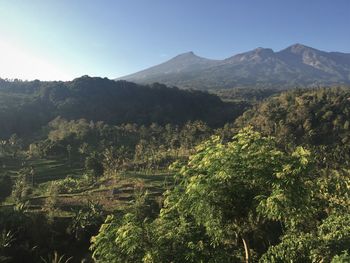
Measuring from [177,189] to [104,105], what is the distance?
125m

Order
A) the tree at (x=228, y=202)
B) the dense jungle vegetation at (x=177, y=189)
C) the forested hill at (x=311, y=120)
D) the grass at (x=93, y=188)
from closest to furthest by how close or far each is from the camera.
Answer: the tree at (x=228, y=202)
the dense jungle vegetation at (x=177, y=189)
the grass at (x=93, y=188)
the forested hill at (x=311, y=120)

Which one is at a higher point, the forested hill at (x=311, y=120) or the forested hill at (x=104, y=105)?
the forested hill at (x=104, y=105)

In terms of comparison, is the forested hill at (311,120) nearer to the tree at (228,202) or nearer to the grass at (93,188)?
the grass at (93,188)

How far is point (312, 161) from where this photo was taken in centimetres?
895

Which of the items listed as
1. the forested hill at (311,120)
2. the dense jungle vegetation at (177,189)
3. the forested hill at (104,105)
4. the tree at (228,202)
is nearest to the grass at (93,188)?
the dense jungle vegetation at (177,189)

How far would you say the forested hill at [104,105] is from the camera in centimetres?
11300

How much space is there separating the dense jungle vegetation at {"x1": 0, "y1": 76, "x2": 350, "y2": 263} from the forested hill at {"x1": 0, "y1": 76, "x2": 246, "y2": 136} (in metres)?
0.88

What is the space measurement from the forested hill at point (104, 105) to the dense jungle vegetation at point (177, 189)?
2.89 feet

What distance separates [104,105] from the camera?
132m

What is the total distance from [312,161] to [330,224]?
6.39 feet

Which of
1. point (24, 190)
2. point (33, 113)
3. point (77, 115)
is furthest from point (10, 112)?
point (24, 190)

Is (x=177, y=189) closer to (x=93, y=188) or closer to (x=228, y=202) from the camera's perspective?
(x=228, y=202)

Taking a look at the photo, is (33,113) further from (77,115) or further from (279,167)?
(279,167)

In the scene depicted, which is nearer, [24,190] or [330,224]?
[330,224]
